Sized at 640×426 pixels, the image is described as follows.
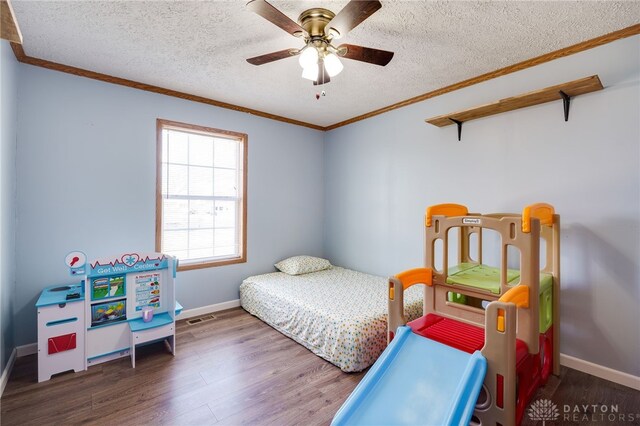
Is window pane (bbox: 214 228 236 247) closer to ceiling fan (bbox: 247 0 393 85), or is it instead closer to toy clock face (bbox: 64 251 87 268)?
toy clock face (bbox: 64 251 87 268)

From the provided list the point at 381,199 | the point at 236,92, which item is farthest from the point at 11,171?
the point at 381,199

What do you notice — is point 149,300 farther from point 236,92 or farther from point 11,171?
point 236,92

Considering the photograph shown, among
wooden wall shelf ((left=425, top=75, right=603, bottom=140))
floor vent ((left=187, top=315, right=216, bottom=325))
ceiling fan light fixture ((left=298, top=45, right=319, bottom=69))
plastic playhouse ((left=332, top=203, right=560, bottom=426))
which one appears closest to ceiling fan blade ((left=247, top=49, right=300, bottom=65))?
ceiling fan light fixture ((left=298, top=45, right=319, bottom=69))

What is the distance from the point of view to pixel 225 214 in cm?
386

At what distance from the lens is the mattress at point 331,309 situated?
246 cm

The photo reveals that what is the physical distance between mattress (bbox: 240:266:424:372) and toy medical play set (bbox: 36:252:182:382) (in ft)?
3.27

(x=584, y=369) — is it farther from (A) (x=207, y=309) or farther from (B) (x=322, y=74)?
(A) (x=207, y=309)

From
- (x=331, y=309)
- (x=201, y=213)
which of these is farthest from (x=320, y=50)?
(x=201, y=213)

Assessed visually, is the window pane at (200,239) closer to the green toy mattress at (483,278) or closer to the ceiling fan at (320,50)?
the ceiling fan at (320,50)

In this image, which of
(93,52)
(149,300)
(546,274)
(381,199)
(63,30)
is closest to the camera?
(63,30)

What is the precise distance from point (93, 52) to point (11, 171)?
1.18 m

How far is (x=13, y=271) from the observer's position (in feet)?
8.31

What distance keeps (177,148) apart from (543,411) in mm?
4021

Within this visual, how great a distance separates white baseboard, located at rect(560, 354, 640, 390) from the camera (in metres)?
2.17
